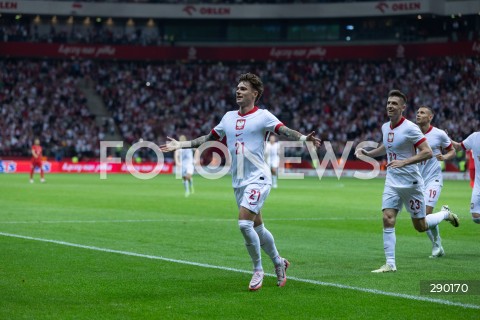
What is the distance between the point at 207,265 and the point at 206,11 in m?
58.5

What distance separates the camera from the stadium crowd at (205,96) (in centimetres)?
6147

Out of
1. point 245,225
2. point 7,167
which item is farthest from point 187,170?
point 7,167

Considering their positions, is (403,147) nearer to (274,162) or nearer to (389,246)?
(389,246)

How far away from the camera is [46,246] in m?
16.2

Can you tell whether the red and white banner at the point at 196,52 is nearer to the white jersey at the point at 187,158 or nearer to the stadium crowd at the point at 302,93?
the stadium crowd at the point at 302,93

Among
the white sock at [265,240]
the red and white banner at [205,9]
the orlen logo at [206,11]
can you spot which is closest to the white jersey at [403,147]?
the white sock at [265,240]

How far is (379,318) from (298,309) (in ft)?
3.25

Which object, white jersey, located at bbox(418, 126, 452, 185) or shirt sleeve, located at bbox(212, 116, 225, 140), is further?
white jersey, located at bbox(418, 126, 452, 185)

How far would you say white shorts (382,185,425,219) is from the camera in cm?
1369

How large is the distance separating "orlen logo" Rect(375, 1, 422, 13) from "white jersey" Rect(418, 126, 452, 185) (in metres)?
48.6

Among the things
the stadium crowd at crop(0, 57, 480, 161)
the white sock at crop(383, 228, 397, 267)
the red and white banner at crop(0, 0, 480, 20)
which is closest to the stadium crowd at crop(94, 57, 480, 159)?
the stadium crowd at crop(0, 57, 480, 161)

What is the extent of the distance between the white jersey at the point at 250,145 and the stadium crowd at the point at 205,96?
47.2 meters

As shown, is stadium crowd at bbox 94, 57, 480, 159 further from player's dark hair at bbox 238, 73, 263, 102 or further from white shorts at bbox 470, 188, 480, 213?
player's dark hair at bbox 238, 73, 263, 102

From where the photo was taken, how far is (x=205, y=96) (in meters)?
69.3
